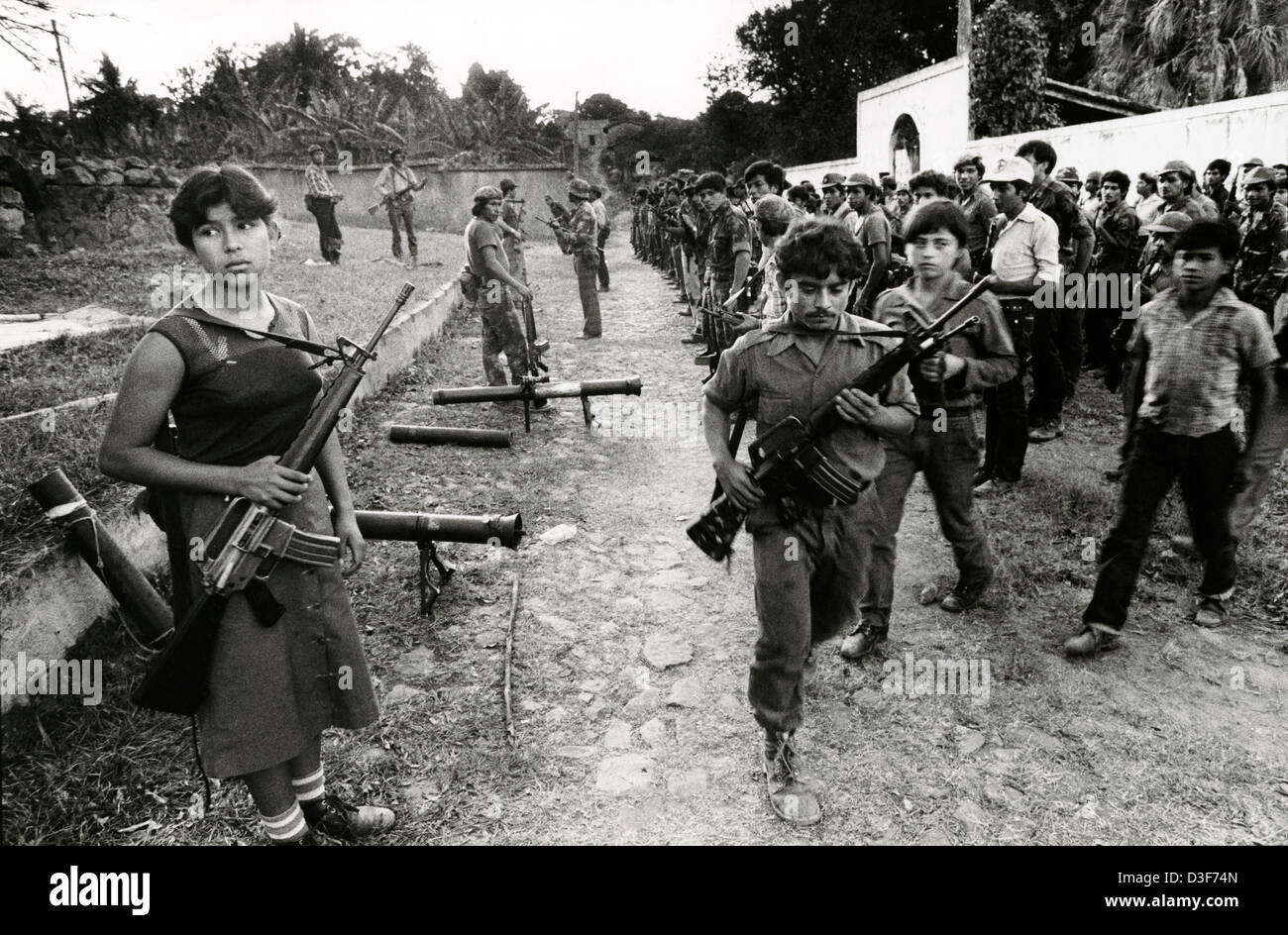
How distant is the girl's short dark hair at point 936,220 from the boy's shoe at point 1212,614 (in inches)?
82.4

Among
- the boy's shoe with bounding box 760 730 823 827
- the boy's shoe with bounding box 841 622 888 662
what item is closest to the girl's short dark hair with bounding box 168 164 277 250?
the boy's shoe with bounding box 760 730 823 827

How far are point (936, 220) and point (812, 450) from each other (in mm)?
1428

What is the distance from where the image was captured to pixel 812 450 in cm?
252

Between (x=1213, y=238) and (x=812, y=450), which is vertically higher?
(x=1213, y=238)

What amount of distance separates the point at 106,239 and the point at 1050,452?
11.6m

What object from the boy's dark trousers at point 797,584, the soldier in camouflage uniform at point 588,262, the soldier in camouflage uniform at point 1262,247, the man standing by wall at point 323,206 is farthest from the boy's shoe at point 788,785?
the man standing by wall at point 323,206

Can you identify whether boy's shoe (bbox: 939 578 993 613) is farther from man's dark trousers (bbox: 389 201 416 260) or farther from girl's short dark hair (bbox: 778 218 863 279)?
man's dark trousers (bbox: 389 201 416 260)

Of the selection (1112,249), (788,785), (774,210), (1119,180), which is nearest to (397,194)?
(774,210)

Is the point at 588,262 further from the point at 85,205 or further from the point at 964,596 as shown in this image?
the point at 964,596

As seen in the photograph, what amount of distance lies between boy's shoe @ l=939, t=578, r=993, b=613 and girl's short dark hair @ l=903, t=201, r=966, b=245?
5.33 ft

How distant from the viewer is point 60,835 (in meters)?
2.57

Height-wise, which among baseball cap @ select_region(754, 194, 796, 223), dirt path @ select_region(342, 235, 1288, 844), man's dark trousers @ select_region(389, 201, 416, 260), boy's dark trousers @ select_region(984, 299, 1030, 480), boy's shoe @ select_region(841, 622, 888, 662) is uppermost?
man's dark trousers @ select_region(389, 201, 416, 260)

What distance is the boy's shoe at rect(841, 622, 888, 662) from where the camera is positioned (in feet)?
11.8

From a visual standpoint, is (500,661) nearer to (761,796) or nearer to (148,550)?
(761,796)
